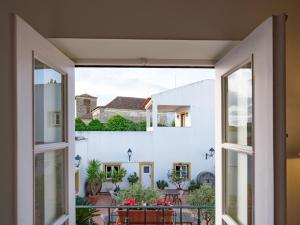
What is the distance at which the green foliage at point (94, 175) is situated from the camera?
10.4 metres

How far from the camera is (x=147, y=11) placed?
4.05ft

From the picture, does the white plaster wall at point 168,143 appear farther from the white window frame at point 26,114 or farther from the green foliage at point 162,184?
the white window frame at point 26,114

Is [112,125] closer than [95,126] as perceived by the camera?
No

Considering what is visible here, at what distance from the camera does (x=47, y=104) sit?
1.19 metres

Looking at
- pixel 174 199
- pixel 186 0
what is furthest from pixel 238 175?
pixel 174 199

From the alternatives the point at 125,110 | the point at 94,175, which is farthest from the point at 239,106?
the point at 125,110

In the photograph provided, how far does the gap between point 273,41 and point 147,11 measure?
568mm

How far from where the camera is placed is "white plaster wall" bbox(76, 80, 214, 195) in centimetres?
1084

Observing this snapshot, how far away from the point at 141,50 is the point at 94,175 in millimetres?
9562

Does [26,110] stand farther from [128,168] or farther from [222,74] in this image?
[128,168]

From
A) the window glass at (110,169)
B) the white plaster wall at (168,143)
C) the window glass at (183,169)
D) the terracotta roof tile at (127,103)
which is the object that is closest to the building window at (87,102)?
the terracotta roof tile at (127,103)

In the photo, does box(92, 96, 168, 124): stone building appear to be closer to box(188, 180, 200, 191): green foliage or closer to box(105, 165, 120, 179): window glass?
box(105, 165, 120, 179): window glass

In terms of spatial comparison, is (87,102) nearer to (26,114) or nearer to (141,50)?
(141,50)

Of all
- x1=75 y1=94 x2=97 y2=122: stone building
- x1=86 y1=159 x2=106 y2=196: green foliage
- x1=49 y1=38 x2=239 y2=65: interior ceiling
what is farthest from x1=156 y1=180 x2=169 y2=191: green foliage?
x1=49 y1=38 x2=239 y2=65: interior ceiling
